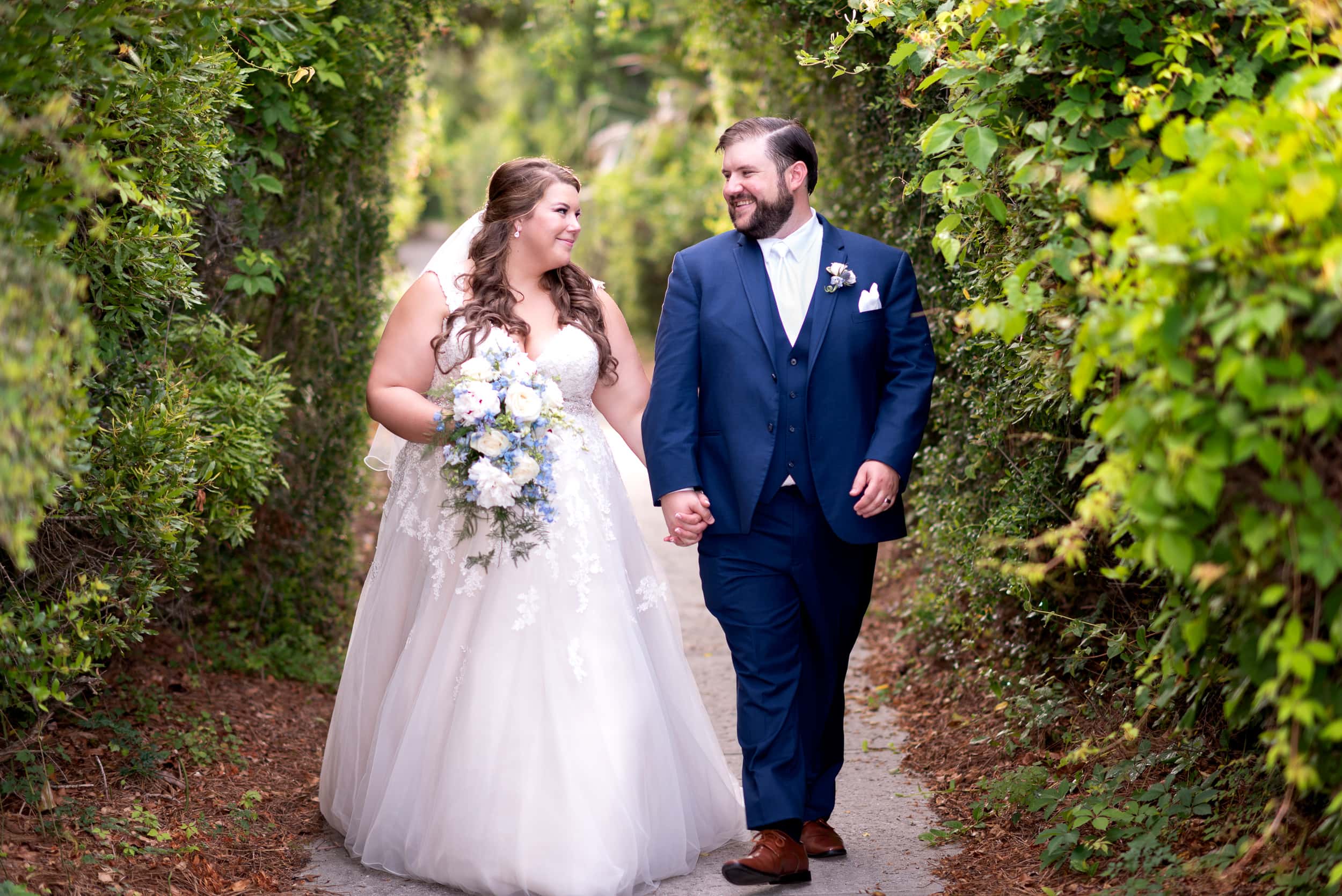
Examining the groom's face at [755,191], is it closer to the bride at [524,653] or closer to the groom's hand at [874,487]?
the bride at [524,653]

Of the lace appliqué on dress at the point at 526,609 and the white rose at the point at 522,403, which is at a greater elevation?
the white rose at the point at 522,403

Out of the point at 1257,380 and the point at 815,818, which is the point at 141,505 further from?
the point at 1257,380

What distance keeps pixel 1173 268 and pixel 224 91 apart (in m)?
3.12

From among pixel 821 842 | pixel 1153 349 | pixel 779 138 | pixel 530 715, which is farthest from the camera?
pixel 821 842

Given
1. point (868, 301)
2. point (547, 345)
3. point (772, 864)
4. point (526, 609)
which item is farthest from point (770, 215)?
point (772, 864)

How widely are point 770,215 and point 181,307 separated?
7.33 feet

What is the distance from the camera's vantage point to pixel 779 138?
4191 mm

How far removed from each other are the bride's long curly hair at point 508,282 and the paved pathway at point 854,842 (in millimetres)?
1761

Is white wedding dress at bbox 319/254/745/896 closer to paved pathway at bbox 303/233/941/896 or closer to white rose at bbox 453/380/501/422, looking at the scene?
paved pathway at bbox 303/233/941/896

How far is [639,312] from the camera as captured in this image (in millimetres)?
20328

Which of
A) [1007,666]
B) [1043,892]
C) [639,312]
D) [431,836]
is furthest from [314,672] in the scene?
[639,312]

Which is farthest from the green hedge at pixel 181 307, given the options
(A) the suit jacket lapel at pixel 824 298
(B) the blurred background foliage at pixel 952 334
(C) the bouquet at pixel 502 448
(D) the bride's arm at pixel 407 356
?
(A) the suit jacket lapel at pixel 824 298

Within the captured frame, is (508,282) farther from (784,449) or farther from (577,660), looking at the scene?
(577,660)

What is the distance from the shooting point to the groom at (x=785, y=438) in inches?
161
